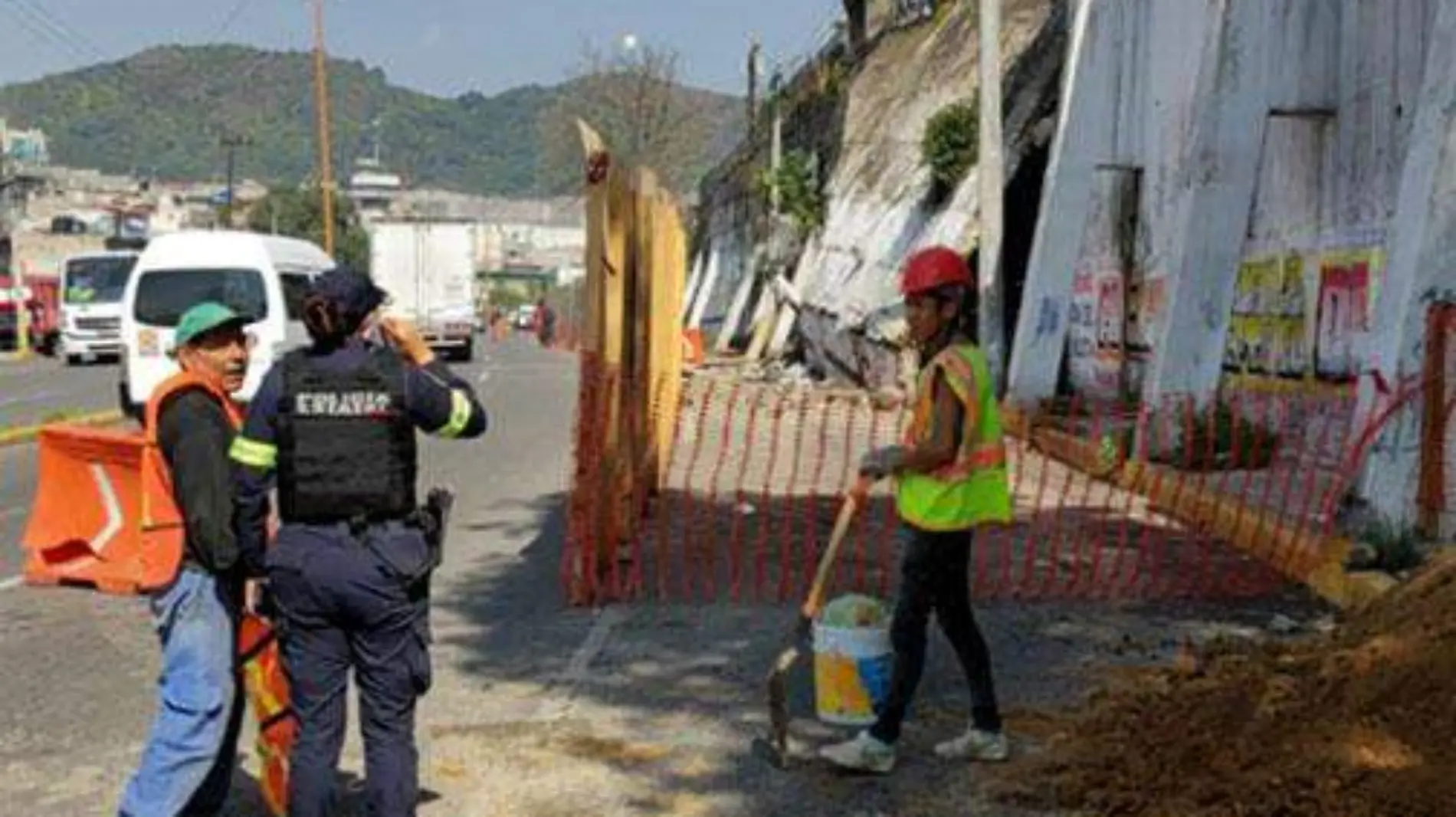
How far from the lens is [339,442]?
4.41 m

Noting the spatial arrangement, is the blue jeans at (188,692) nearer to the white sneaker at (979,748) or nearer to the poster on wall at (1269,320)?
the white sneaker at (979,748)

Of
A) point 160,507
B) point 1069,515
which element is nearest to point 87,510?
point 160,507

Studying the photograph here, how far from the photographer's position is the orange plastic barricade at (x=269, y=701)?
4859mm

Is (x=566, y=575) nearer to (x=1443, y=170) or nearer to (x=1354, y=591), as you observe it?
(x=1354, y=591)

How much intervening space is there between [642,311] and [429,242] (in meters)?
27.8

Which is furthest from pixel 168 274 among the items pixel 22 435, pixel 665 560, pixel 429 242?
pixel 429 242

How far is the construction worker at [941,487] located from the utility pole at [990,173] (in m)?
13.0

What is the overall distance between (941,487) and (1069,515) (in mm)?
Result: 6972

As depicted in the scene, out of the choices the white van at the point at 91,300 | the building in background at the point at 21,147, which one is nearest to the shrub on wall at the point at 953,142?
the white van at the point at 91,300

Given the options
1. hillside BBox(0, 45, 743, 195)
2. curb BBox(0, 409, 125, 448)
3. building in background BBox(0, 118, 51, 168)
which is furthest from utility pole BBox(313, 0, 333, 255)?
hillside BBox(0, 45, 743, 195)

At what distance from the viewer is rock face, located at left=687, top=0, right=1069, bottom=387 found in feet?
78.3

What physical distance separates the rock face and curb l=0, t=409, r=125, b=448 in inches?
426

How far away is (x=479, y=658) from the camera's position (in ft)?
25.1

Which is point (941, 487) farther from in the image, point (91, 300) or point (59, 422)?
point (91, 300)
